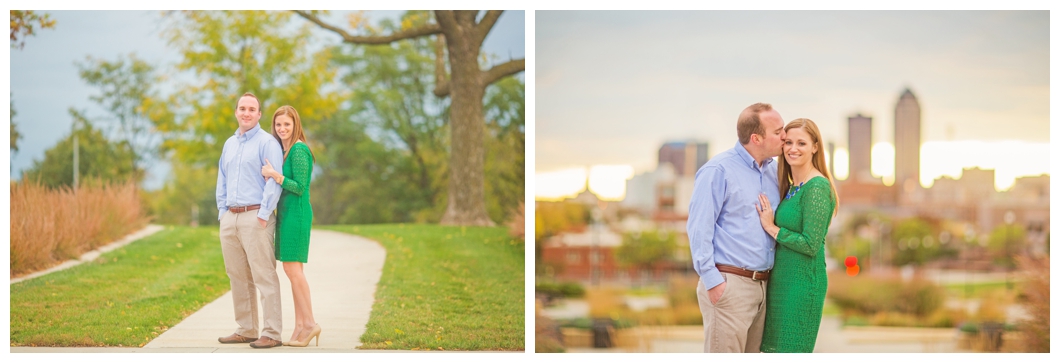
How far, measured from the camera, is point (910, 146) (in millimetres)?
19672

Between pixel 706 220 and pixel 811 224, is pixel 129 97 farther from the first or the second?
pixel 811 224

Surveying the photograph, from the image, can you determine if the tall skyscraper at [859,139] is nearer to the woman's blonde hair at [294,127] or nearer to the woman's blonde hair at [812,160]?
the woman's blonde hair at [812,160]

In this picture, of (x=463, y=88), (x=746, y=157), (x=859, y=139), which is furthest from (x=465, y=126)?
(x=859, y=139)

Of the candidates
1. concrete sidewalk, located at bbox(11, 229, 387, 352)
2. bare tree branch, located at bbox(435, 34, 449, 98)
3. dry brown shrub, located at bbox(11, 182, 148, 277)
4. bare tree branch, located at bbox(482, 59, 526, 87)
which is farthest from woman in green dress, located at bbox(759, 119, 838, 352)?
dry brown shrub, located at bbox(11, 182, 148, 277)

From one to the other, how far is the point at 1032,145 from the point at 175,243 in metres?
11.1

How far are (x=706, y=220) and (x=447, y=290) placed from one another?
240cm

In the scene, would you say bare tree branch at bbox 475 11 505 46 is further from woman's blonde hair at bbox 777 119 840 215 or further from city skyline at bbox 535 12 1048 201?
woman's blonde hair at bbox 777 119 840 215

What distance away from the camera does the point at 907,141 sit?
19.2 m

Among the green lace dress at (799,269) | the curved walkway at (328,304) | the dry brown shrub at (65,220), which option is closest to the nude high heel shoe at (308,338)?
the curved walkway at (328,304)

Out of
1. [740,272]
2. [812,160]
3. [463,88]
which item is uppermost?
[463,88]

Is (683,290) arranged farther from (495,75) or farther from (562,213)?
(495,75)

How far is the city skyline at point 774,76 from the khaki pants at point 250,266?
3818mm

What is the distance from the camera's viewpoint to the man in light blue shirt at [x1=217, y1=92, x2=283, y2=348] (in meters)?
4.09
